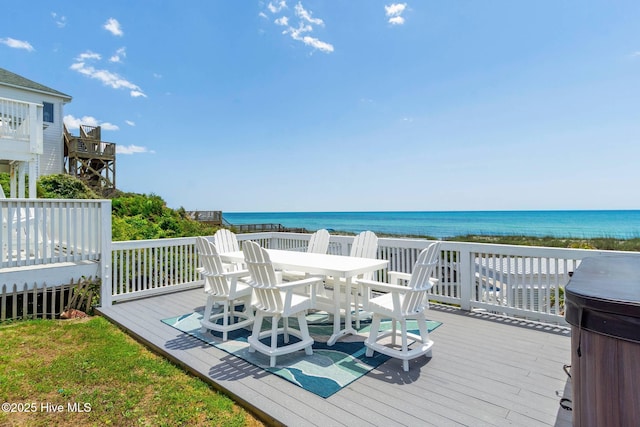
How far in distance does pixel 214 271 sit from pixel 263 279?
0.97 meters

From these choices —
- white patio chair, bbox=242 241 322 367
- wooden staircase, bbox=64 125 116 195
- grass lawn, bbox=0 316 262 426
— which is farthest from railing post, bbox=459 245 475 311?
wooden staircase, bbox=64 125 116 195

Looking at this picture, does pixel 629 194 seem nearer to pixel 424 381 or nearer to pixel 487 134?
pixel 487 134

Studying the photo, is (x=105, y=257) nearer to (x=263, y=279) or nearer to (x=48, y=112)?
(x=263, y=279)

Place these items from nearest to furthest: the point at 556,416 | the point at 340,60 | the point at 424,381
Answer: the point at 556,416 < the point at 424,381 < the point at 340,60

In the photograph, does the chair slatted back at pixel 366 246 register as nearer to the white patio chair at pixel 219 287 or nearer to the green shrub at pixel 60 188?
the white patio chair at pixel 219 287

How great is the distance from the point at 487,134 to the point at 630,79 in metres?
6.88

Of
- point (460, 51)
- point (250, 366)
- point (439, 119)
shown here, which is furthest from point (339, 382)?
point (439, 119)

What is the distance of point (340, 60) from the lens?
966 cm

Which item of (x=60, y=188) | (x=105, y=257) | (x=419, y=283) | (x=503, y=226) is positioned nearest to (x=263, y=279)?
(x=419, y=283)

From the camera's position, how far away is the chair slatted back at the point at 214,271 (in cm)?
365

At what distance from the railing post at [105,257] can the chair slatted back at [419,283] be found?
4506 mm

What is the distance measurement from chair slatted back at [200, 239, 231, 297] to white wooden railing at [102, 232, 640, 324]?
2.15m

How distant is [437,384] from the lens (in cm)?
254

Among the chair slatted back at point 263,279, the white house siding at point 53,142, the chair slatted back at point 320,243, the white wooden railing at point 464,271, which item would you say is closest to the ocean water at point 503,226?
the white wooden railing at point 464,271
